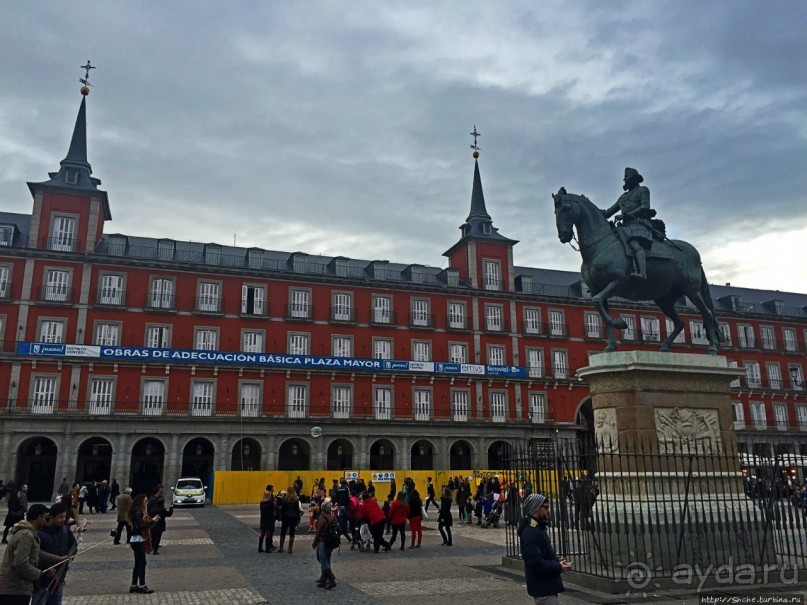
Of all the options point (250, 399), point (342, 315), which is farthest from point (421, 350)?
point (250, 399)

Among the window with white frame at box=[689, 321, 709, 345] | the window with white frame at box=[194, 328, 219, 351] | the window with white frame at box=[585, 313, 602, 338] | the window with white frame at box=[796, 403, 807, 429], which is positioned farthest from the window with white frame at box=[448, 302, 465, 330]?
the window with white frame at box=[796, 403, 807, 429]

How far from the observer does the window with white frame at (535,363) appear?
46500 millimetres

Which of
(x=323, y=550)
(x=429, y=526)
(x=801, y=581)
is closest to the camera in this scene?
(x=801, y=581)

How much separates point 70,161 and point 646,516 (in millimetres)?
42335

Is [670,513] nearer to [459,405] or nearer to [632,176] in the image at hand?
[632,176]

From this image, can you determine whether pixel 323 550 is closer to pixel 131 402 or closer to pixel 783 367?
pixel 131 402

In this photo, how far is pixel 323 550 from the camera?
10.1 meters

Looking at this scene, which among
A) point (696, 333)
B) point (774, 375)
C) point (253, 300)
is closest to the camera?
point (253, 300)

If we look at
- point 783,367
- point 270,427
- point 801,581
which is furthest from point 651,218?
point 783,367

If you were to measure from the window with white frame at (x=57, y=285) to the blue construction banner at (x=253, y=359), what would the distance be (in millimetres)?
2855

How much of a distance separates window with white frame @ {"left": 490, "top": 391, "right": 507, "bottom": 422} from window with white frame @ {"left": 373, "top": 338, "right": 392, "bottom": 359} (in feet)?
25.2

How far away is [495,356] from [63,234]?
93.8ft

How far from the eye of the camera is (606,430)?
10555 millimetres

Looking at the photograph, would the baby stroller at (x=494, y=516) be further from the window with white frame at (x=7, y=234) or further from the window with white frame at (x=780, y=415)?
the window with white frame at (x=780, y=415)
